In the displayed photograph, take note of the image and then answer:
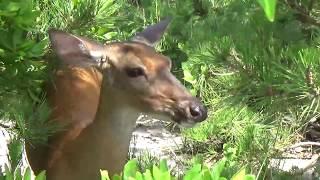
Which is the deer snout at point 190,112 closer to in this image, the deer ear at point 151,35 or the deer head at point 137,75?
the deer head at point 137,75

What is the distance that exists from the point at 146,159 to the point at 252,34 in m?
0.74

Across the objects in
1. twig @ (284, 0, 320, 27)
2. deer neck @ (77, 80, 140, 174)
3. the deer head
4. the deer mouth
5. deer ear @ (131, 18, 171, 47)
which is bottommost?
deer neck @ (77, 80, 140, 174)

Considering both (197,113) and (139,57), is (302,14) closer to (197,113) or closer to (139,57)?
(197,113)

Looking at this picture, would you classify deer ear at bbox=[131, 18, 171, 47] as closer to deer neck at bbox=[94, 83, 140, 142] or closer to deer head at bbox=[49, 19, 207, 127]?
deer head at bbox=[49, 19, 207, 127]

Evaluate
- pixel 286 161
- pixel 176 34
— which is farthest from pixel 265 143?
pixel 286 161

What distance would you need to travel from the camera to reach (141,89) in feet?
6.50

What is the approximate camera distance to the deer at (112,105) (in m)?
1.94

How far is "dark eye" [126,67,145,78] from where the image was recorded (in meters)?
2.00

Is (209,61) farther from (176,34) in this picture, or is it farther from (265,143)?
(176,34)

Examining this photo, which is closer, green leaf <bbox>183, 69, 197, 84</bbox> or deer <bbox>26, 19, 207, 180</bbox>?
deer <bbox>26, 19, 207, 180</bbox>

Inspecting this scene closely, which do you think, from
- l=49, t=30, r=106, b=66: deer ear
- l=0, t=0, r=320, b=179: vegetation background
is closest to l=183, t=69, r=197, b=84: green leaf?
l=0, t=0, r=320, b=179: vegetation background

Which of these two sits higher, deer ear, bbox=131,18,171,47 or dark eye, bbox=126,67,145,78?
deer ear, bbox=131,18,171,47

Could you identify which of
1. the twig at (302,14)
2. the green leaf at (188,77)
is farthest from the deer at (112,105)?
the green leaf at (188,77)

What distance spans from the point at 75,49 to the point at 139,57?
184 mm
